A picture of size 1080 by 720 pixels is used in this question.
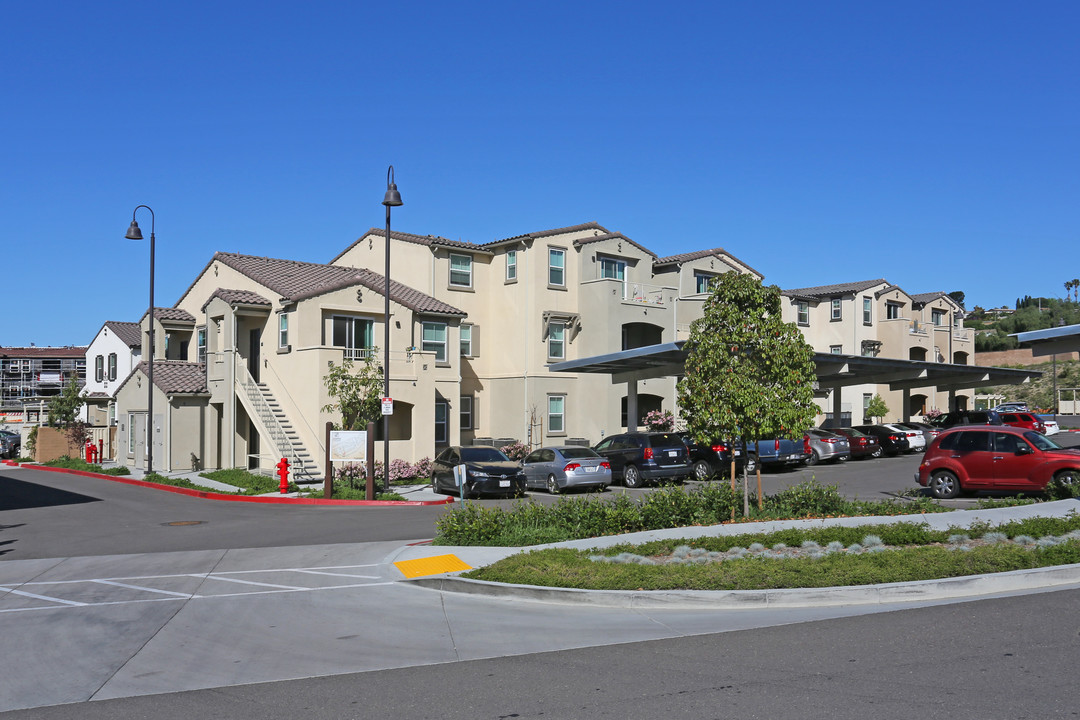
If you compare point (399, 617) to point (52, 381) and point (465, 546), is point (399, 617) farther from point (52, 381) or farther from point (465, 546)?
point (52, 381)

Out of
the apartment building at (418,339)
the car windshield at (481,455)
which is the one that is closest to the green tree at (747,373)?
the car windshield at (481,455)

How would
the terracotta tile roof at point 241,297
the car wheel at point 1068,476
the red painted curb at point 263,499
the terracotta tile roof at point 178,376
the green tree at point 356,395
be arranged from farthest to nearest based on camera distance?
the terracotta tile roof at point 178,376 < the terracotta tile roof at point 241,297 < the green tree at point 356,395 < the red painted curb at point 263,499 < the car wheel at point 1068,476

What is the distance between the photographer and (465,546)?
14547mm

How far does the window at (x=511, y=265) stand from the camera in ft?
126

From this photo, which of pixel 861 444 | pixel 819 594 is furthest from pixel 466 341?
pixel 819 594

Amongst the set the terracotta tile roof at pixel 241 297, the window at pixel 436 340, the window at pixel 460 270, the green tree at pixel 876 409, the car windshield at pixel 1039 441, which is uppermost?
the window at pixel 460 270

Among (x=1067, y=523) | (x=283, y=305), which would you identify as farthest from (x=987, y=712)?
(x=283, y=305)

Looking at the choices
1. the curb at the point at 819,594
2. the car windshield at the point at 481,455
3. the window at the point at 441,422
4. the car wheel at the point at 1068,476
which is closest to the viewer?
the curb at the point at 819,594

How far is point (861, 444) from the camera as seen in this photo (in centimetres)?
3531

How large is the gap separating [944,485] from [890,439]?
17.1m

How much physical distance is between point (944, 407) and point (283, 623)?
67.8 m

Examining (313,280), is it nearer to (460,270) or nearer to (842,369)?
(460,270)

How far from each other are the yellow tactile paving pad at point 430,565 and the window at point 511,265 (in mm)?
25567

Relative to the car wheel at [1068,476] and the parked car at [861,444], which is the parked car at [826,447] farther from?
the car wheel at [1068,476]
